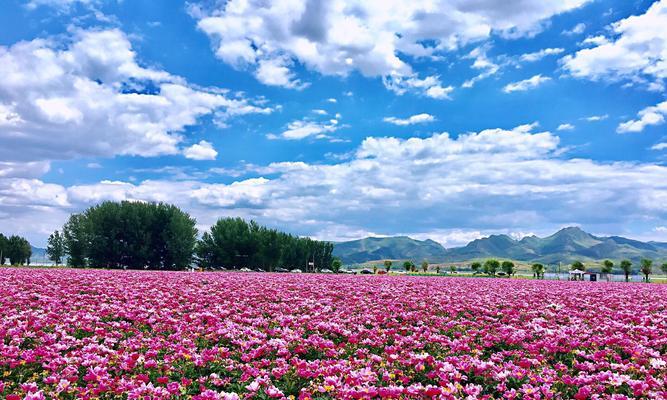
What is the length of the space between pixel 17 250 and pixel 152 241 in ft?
233

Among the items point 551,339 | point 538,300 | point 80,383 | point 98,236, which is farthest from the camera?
point 98,236

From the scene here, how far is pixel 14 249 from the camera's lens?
408 ft

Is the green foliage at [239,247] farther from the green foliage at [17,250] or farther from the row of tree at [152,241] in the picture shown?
the green foliage at [17,250]

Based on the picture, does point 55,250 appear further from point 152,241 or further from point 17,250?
point 152,241

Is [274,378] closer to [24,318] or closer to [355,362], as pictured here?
[355,362]

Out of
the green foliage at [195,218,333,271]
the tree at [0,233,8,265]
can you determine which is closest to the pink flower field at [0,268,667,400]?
the green foliage at [195,218,333,271]

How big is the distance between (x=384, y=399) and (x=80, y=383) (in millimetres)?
4741

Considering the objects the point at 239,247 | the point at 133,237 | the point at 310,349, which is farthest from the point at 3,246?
the point at 310,349

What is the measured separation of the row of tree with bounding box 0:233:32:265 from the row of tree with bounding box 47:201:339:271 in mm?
48029

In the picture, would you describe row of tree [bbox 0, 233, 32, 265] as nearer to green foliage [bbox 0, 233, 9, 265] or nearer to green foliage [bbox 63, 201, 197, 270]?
green foliage [bbox 0, 233, 9, 265]

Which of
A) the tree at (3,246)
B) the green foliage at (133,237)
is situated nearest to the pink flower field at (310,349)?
the green foliage at (133,237)

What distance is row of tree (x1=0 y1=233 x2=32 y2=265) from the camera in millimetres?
120812

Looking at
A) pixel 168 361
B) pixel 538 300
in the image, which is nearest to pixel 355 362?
pixel 168 361

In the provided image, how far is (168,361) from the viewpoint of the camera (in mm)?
7910
